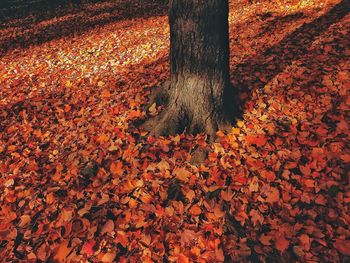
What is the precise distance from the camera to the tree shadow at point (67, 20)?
372 inches

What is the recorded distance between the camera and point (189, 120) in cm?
389

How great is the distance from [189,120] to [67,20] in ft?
30.0

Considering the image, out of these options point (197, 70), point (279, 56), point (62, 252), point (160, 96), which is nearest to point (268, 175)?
point (197, 70)

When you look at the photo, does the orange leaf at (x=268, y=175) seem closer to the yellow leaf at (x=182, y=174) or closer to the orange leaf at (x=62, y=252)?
the yellow leaf at (x=182, y=174)

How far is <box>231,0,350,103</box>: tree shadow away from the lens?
15.4 feet

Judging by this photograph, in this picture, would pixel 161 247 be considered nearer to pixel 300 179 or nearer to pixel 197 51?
pixel 300 179

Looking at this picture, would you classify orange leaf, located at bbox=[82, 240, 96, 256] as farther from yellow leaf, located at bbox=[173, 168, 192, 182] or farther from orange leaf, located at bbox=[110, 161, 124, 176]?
yellow leaf, located at bbox=[173, 168, 192, 182]

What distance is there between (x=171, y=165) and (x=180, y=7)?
1824mm

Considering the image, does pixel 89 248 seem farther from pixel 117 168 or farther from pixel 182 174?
pixel 182 174

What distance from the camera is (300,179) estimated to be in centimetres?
314

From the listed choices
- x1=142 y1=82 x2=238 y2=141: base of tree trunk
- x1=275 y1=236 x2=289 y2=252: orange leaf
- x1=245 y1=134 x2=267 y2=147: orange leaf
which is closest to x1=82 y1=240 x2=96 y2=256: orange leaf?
x1=142 y1=82 x2=238 y2=141: base of tree trunk

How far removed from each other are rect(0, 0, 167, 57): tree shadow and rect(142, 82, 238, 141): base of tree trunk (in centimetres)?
683

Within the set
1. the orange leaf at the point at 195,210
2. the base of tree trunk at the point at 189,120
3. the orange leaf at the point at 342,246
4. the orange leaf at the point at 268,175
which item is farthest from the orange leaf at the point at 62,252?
the orange leaf at the point at 342,246

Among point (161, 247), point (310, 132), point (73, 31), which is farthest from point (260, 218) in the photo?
point (73, 31)
